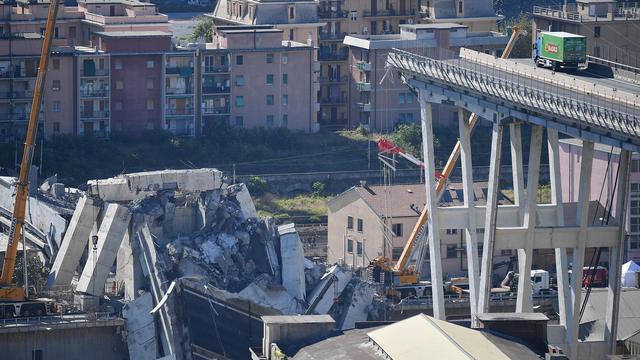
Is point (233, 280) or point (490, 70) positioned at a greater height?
point (490, 70)

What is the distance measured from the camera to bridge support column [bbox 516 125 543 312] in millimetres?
57125

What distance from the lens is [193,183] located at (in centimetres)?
6681

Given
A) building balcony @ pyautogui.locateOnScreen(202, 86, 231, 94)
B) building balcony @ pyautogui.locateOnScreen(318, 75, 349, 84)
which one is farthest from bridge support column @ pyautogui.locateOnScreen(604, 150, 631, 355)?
building balcony @ pyautogui.locateOnScreen(318, 75, 349, 84)

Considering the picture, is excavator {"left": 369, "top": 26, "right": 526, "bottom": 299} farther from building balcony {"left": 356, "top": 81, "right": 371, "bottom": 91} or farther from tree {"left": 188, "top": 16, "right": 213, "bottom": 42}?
tree {"left": 188, "top": 16, "right": 213, "bottom": 42}

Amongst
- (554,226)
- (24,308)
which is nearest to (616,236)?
(554,226)

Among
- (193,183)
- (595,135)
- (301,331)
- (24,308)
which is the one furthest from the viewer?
(193,183)

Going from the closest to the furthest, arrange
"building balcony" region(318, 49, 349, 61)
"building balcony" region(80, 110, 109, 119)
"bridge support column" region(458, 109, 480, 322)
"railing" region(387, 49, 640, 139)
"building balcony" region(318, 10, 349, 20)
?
"railing" region(387, 49, 640, 139), "bridge support column" region(458, 109, 480, 322), "building balcony" region(80, 110, 109, 119), "building balcony" region(318, 49, 349, 61), "building balcony" region(318, 10, 349, 20)

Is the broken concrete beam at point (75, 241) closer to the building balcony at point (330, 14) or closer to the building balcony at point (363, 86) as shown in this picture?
the building balcony at point (363, 86)

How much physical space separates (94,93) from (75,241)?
2098cm

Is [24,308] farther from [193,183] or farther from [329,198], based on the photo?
[329,198]

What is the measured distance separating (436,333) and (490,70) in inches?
538

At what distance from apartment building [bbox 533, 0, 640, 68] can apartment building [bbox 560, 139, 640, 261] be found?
453 inches

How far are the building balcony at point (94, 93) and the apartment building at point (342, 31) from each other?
33.5 feet

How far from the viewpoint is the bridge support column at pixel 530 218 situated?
5712 cm
